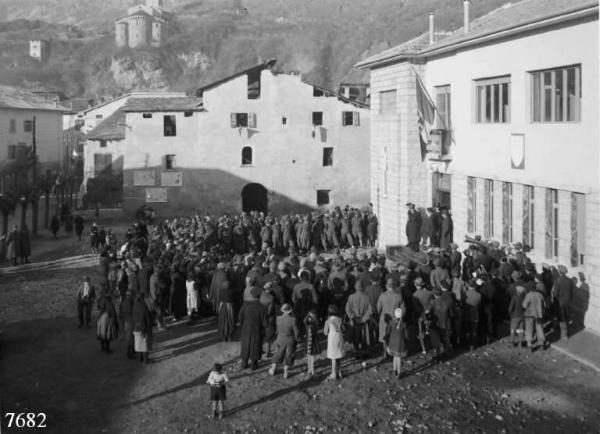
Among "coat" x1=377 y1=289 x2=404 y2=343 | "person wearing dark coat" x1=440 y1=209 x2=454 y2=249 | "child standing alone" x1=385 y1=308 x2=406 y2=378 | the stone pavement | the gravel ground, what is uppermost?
"person wearing dark coat" x1=440 y1=209 x2=454 y2=249

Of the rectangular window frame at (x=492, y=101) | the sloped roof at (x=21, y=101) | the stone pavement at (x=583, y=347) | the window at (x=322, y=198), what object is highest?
the sloped roof at (x=21, y=101)

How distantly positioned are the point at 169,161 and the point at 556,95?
85.7 ft

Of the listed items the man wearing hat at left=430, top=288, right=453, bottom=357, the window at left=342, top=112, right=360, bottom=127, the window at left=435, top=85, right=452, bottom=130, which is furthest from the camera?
the window at left=342, top=112, right=360, bottom=127

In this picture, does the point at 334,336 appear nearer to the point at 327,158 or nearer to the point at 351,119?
the point at 327,158

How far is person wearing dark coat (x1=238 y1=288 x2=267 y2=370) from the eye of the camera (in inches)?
557

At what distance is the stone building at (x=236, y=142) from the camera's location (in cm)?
3981

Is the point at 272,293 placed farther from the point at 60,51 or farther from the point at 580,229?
the point at 60,51

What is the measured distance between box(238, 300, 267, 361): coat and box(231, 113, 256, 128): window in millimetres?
26498

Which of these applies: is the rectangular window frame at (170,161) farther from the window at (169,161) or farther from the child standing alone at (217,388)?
the child standing alone at (217,388)

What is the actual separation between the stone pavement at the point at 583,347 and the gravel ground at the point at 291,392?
0.72 feet

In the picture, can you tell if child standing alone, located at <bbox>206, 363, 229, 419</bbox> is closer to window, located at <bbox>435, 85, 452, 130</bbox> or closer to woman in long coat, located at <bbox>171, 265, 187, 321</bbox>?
woman in long coat, located at <bbox>171, 265, 187, 321</bbox>

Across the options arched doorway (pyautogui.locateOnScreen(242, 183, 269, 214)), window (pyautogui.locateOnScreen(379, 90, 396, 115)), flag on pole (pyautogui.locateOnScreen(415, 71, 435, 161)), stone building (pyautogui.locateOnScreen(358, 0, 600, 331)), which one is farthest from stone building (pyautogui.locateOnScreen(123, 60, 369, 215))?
flag on pole (pyautogui.locateOnScreen(415, 71, 435, 161))

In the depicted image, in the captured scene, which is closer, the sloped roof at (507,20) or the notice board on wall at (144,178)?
the sloped roof at (507,20)

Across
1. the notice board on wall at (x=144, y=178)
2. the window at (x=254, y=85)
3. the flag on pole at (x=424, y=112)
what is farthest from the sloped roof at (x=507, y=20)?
the notice board on wall at (x=144, y=178)
